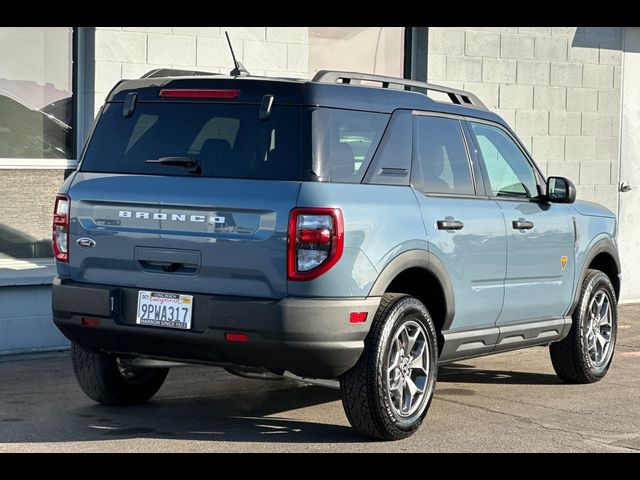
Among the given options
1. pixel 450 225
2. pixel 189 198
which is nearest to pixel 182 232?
pixel 189 198

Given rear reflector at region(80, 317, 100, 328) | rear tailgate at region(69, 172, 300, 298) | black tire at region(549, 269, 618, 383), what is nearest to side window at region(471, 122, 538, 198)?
black tire at region(549, 269, 618, 383)

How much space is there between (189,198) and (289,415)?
1.65 metres

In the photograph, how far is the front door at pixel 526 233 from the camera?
7859 mm

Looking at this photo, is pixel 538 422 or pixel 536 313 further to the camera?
pixel 536 313

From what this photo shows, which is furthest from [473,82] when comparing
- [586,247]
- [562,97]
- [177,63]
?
[586,247]

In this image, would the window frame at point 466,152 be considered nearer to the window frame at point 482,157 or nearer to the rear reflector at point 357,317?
the window frame at point 482,157

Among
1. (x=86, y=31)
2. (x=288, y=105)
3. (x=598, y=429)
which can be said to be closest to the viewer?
(x=288, y=105)

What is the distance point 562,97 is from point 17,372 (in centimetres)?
735

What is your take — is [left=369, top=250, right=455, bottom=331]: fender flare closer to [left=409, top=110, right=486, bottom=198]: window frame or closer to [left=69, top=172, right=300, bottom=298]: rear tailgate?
[left=409, top=110, right=486, bottom=198]: window frame

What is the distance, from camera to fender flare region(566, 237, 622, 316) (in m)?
8.66

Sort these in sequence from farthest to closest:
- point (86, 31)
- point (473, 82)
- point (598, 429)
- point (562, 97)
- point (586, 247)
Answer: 1. point (562, 97)
2. point (473, 82)
3. point (86, 31)
4. point (586, 247)
5. point (598, 429)

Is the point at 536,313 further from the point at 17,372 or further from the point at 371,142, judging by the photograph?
the point at 17,372
